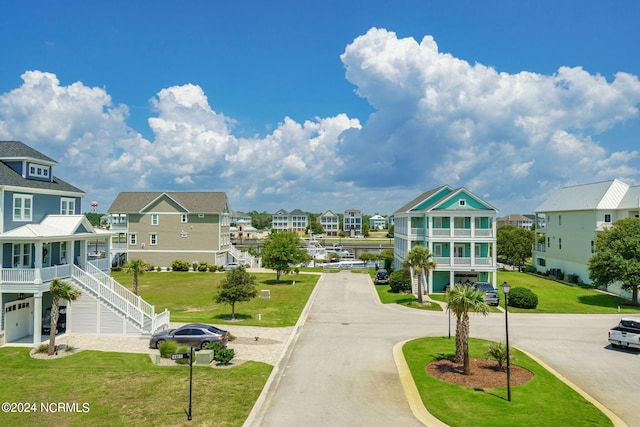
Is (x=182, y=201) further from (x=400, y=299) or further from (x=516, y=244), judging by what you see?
(x=516, y=244)

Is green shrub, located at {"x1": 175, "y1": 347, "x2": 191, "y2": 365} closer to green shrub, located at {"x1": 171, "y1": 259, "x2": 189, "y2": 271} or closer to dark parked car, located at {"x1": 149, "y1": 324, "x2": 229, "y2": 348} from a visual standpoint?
dark parked car, located at {"x1": 149, "y1": 324, "x2": 229, "y2": 348}

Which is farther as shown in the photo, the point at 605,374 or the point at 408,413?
the point at 605,374

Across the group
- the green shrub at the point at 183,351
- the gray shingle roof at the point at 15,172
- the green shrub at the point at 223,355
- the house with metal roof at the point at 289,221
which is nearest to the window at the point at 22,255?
the gray shingle roof at the point at 15,172

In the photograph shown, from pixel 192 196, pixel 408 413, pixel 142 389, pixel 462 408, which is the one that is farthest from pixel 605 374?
pixel 192 196

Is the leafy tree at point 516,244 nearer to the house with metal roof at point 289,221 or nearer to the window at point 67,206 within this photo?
the window at point 67,206

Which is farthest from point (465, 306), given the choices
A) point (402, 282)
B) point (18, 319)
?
point (18, 319)

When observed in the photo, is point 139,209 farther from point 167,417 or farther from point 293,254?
point 167,417
